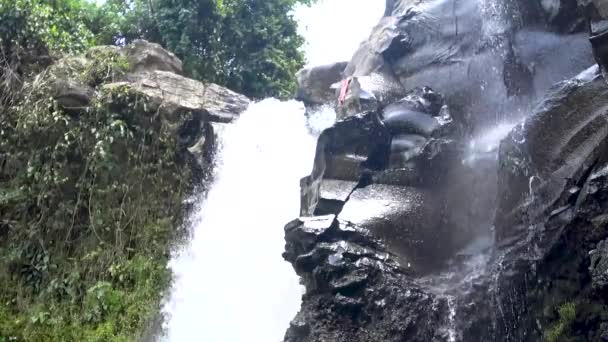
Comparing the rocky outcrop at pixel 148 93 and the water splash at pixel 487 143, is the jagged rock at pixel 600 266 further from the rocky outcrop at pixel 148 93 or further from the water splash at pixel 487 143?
the rocky outcrop at pixel 148 93

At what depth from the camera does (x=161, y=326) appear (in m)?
9.24

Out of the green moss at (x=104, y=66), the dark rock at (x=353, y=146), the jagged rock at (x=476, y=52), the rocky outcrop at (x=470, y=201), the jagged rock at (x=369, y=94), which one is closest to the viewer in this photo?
the rocky outcrop at (x=470, y=201)

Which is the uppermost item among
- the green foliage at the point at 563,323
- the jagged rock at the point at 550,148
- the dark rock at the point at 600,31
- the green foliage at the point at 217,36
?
the green foliage at the point at 217,36

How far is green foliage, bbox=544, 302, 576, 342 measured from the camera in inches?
219

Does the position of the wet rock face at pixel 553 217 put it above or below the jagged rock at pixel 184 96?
below

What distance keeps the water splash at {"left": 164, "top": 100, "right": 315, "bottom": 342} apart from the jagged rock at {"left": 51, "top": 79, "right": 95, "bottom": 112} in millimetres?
2394

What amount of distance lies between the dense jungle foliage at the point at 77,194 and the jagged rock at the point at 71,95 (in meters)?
0.11

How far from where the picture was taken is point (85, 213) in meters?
10.4

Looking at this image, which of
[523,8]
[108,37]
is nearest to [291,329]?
[523,8]

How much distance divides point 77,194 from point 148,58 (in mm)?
3194

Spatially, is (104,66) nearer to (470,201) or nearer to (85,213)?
(85,213)

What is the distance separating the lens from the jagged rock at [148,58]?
12102 mm

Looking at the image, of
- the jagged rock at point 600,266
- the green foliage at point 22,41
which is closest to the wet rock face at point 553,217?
the jagged rock at point 600,266

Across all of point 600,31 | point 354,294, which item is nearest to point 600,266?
point 600,31
